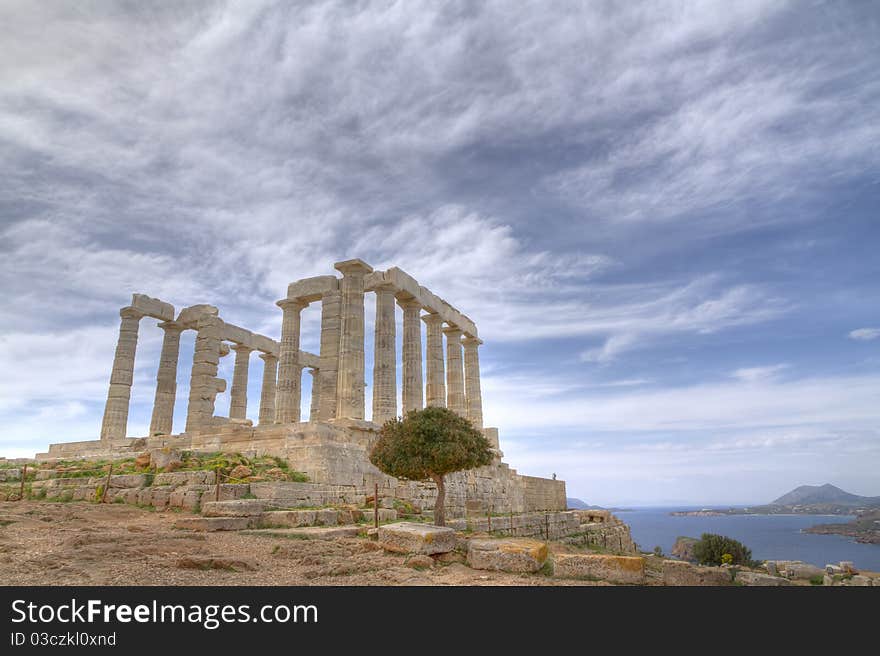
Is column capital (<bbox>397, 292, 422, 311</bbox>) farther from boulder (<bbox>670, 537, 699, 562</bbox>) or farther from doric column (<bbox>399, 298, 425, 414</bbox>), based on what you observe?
boulder (<bbox>670, 537, 699, 562</bbox>)

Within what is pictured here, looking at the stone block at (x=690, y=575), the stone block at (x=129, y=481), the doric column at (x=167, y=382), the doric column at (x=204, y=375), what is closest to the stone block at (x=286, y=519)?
the stone block at (x=129, y=481)

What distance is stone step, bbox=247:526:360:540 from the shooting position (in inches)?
538

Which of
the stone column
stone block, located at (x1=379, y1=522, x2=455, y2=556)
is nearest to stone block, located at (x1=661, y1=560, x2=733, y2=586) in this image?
stone block, located at (x1=379, y1=522, x2=455, y2=556)

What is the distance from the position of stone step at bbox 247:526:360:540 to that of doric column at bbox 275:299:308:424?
58.9 feet

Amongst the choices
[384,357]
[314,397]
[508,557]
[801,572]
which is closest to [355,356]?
[384,357]

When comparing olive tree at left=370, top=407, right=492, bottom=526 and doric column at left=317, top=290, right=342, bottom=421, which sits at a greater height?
doric column at left=317, top=290, right=342, bottom=421

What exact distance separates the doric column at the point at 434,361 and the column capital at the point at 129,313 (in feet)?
59.2

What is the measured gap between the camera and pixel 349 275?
31.5 meters

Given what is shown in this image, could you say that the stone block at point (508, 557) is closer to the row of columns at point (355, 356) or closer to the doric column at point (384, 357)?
the row of columns at point (355, 356)

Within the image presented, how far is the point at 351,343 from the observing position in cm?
3044

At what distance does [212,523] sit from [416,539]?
599 cm

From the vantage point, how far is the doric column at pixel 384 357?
31.6 metres

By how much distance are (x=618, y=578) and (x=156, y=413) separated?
3325cm
